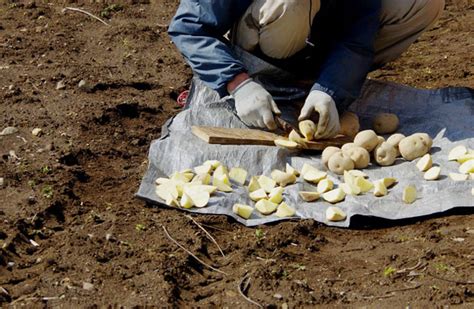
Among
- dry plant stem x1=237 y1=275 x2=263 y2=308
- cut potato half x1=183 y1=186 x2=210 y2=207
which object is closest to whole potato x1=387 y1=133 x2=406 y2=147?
cut potato half x1=183 y1=186 x2=210 y2=207

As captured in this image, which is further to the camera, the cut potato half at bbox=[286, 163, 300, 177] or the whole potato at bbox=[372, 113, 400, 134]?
the whole potato at bbox=[372, 113, 400, 134]

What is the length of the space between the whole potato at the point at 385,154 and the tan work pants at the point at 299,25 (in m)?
0.65

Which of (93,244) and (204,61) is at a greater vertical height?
(204,61)

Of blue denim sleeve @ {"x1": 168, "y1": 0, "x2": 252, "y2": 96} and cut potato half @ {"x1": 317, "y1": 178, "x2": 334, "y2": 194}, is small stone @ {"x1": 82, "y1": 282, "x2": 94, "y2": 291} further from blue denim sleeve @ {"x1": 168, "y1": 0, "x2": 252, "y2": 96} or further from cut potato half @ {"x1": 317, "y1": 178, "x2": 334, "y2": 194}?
blue denim sleeve @ {"x1": 168, "y1": 0, "x2": 252, "y2": 96}

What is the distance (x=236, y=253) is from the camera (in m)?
3.46

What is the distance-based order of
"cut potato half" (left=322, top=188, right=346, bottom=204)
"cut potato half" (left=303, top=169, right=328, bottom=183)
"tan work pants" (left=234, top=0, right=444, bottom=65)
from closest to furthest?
1. "cut potato half" (left=322, top=188, right=346, bottom=204)
2. "cut potato half" (left=303, top=169, right=328, bottom=183)
3. "tan work pants" (left=234, top=0, right=444, bottom=65)

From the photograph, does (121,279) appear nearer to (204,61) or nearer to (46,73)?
(204,61)

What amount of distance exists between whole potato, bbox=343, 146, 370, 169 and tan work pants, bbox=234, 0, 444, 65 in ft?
2.00

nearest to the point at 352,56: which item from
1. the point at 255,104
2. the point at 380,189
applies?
the point at 255,104

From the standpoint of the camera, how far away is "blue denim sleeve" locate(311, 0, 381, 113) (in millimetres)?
4305

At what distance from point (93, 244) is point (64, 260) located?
15 cm

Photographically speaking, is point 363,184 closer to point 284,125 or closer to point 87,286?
point 284,125

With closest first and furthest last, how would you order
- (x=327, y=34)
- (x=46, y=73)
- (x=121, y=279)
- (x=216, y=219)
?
(x=121, y=279) < (x=216, y=219) < (x=327, y=34) < (x=46, y=73)

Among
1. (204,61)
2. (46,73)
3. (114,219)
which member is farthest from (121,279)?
(46,73)
